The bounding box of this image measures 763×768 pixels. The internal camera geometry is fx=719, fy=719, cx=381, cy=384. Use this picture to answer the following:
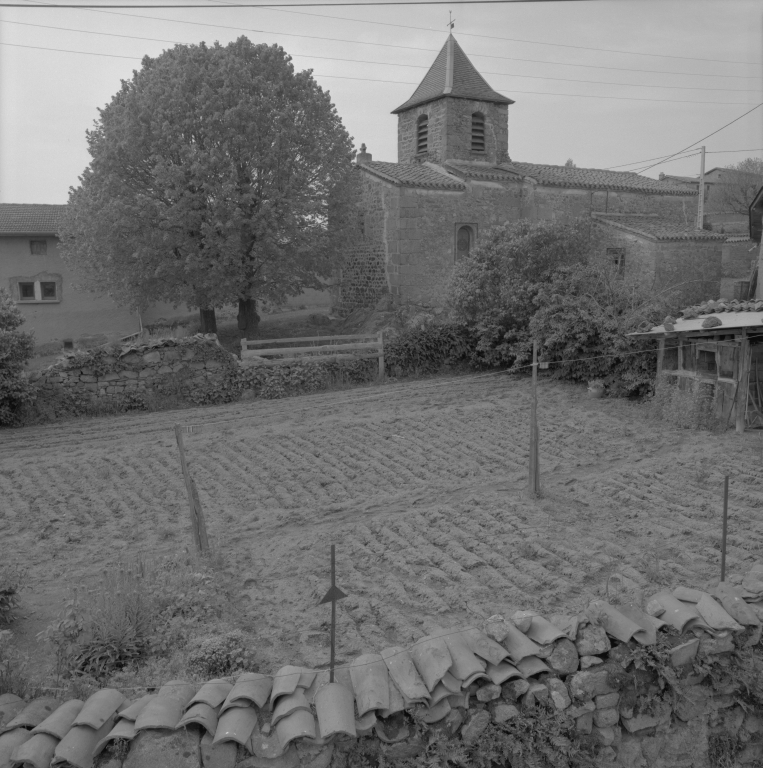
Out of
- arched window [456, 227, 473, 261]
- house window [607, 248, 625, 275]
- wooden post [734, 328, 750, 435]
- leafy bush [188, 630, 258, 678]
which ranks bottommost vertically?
leafy bush [188, 630, 258, 678]

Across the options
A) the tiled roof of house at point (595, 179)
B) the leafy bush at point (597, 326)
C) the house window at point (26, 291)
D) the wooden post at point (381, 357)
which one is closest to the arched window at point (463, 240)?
the tiled roof of house at point (595, 179)

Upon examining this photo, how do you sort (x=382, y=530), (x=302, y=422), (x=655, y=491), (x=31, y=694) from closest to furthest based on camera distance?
(x=31, y=694), (x=382, y=530), (x=655, y=491), (x=302, y=422)

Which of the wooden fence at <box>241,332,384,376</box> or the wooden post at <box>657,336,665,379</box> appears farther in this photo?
the wooden fence at <box>241,332,384,376</box>

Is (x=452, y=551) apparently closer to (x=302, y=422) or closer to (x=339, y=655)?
(x=339, y=655)

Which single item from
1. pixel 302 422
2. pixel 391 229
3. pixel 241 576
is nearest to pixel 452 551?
pixel 241 576

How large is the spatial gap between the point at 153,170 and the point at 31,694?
50.9 feet

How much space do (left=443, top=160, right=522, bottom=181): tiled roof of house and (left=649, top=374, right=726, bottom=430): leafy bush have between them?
12.2 m

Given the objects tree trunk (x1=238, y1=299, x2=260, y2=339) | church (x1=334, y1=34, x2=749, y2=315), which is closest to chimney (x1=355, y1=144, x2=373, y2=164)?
church (x1=334, y1=34, x2=749, y2=315)

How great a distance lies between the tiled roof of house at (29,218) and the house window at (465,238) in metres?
12.7

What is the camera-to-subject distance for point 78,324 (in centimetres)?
2344

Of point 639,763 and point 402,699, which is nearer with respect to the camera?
point 402,699

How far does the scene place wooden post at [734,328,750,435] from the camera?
12.4 m

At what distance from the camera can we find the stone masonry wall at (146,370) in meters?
15.3

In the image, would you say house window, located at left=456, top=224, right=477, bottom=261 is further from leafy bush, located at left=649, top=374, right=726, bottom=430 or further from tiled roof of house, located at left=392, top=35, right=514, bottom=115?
leafy bush, located at left=649, top=374, right=726, bottom=430
